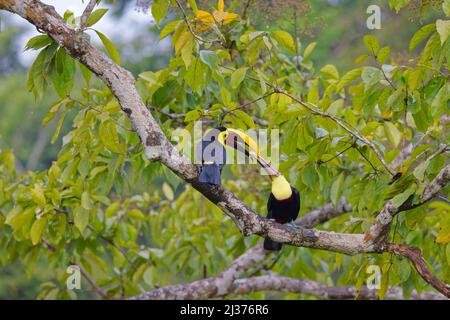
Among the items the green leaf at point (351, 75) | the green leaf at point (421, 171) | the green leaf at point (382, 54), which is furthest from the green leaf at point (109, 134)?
the green leaf at point (421, 171)

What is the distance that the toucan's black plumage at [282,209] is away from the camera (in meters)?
4.53

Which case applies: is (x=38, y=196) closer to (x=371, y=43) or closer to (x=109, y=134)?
(x=109, y=134)

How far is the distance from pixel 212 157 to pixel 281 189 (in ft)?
2.99

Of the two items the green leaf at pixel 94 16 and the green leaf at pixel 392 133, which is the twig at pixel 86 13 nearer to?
the green leaf at pixel 94 16

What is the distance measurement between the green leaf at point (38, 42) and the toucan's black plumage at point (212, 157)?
37.1 inches

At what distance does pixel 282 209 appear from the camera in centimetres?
463

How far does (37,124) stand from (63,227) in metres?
11.7

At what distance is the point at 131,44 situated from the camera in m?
15.9

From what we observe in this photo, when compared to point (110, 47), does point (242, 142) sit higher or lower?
lower

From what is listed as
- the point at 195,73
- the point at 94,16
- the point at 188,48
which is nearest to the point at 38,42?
the point at 94,16

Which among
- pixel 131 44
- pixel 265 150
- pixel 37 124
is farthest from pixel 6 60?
pixel 265 150

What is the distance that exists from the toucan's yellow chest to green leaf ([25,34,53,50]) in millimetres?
1696

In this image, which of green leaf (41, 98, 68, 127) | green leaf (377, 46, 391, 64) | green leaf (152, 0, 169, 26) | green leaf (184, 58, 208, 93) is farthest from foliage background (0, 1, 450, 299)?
green leaf (152, 0, 169, 26)

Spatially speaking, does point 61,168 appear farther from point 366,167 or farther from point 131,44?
point 131,44
